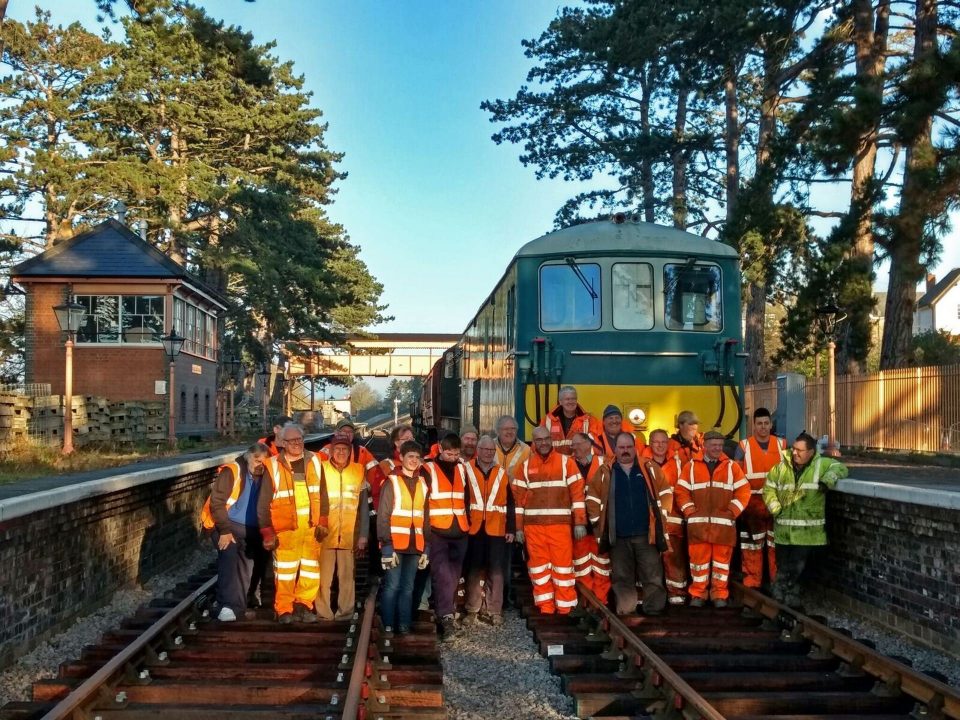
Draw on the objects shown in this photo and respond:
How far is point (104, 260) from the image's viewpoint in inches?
1313

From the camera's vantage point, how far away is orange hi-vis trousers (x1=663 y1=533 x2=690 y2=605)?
9844 mm

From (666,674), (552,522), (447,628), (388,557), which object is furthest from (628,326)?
(666,674)

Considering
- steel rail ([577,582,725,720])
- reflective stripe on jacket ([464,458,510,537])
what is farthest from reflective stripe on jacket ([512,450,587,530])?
steel rail ([577,582,725,720])

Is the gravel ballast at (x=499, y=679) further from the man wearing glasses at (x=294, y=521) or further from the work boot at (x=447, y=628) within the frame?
the man wearing glasses at (x=294, y=521)

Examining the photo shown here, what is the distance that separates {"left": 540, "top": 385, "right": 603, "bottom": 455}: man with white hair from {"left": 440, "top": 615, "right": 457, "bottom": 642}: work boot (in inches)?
82.7

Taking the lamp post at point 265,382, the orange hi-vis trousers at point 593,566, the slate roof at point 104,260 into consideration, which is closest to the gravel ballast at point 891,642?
the orange hi-vis trousers at point 593,566

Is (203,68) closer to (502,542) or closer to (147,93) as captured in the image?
(147,93)

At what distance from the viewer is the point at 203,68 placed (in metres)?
37.8

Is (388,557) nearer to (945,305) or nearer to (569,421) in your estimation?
(569,421)

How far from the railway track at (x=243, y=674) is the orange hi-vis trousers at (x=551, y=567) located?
105 cm

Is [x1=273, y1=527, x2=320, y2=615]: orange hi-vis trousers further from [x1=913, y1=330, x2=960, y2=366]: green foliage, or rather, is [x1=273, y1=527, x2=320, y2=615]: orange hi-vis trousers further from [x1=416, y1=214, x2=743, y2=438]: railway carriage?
[x1=913, y1=330, x2=960, y2=366]: green foliage

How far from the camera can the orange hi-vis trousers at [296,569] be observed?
8781mm

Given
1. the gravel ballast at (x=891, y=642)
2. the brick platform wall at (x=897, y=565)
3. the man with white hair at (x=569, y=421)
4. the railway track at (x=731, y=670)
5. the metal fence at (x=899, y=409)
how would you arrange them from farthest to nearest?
the metal fence at (x=899, y=409), the man with white hair at (x=569, y=421), the brick platform wall at (x=897, y=565), the gravel ballast at (x=891, y=642), the railway track at (x=731, y=670)

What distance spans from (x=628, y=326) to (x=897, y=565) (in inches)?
168
